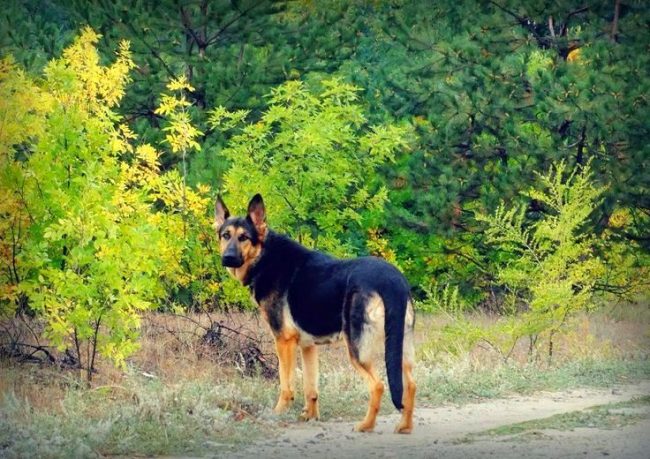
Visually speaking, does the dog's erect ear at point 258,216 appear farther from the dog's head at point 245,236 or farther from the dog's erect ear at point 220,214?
the dog's erect ear at point 220,214

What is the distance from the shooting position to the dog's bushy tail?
11016 mm

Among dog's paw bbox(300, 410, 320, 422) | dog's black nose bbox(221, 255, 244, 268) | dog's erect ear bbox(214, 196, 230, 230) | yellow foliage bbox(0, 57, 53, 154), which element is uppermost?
yellow foliage bbox(0, 57, 53, 154)

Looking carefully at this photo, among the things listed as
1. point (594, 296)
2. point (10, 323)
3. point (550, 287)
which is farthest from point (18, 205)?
point (594, 296)

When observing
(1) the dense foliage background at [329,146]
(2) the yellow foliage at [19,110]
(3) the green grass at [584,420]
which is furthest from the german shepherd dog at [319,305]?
(2) the yellow foliage at [19,110]

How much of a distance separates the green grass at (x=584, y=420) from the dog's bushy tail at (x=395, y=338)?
0.82 metres

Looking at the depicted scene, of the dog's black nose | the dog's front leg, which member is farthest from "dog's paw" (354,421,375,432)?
the dog's black nose

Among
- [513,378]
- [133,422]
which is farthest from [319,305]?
[513,378]

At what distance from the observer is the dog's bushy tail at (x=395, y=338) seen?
1102 cm

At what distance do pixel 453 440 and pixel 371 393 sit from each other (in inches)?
36.3

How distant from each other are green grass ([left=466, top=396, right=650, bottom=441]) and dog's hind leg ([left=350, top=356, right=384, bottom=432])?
0.91 meters

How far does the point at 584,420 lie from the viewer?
39.2ft

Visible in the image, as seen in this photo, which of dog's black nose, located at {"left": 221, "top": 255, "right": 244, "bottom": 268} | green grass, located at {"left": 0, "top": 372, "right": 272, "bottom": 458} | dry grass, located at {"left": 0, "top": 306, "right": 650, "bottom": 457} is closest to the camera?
green grass, located at {"left": 0, "top": 372, "right": 272, "bottom": 458}

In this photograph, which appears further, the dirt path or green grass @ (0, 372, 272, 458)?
the dirt path

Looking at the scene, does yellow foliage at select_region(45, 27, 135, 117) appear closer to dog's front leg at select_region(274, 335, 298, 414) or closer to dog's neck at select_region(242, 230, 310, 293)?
dog's neck at select_region(242, 230, 310, 293)
